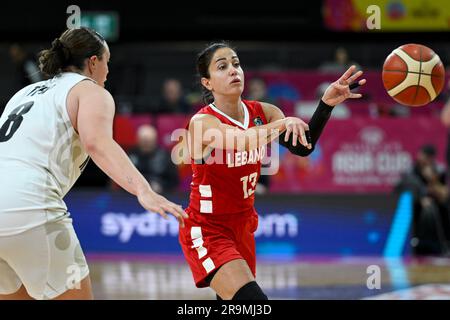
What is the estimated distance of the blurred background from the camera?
30.5 feet

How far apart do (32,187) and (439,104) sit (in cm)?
1089

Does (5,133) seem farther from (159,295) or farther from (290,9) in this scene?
(290,9)

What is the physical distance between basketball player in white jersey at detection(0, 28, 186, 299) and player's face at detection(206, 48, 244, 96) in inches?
50.6

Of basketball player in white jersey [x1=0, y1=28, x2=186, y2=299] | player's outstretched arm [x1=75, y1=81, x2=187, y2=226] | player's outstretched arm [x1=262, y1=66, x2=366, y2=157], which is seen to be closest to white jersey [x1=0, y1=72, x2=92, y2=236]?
basketball player in white jersey [x1=0, y1=28, x2=186, y2=299]

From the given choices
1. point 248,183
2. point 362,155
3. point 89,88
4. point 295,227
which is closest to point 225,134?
point 248,183

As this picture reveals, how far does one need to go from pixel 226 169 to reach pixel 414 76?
4.26 feet

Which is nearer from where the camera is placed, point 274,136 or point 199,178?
point 274,136

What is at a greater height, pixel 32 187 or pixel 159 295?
pixel 32 187

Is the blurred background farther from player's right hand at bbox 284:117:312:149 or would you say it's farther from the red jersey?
player's right hand at bbox 284:117:312:149

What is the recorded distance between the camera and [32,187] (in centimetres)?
356

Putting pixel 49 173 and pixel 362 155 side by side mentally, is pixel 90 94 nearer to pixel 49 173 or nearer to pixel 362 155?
pixel 49 173
